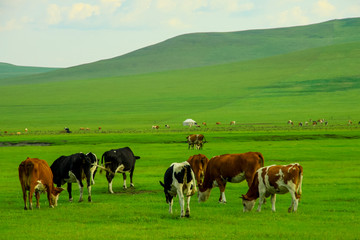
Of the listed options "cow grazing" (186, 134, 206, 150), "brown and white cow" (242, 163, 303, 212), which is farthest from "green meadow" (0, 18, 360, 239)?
"cow grazing" (186, 134, 206, 150)

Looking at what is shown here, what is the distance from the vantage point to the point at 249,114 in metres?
114

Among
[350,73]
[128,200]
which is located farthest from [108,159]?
[350,73]

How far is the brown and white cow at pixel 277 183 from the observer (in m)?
15.0

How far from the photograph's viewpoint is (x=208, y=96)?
468 feet

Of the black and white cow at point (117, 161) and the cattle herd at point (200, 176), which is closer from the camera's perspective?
the cattle herd at point (200, 176)

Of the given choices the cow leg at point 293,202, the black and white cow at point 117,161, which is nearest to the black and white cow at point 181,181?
the cow leg at point 293,202

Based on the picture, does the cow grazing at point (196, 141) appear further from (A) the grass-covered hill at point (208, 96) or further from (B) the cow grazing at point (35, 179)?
(A) the grass-covered hill at point (208, 96)

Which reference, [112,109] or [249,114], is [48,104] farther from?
[249,114]

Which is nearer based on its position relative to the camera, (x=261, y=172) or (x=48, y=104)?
(x=261, y=172)

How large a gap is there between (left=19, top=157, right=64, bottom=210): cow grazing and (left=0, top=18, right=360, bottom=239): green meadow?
1.77 feet

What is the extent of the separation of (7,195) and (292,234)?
1140 cm

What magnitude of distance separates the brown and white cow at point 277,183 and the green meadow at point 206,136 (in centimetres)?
42

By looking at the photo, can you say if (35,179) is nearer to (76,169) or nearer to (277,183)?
(76,169)

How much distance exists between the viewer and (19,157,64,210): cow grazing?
1659cm
